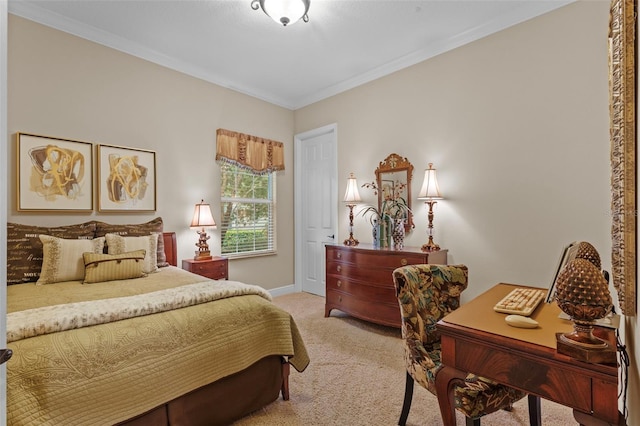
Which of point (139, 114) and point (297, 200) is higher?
point (139, 114)

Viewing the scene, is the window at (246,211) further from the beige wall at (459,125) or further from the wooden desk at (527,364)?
the wooden desk at (527,364)

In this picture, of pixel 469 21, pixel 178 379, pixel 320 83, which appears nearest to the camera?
pixel 178 379

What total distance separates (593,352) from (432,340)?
39.7 inches

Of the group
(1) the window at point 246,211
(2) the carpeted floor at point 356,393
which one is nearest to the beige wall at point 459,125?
(1) the window at point 246,211

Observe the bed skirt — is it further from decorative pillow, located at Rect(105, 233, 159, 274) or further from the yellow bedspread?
decorative pillow, located at Rect(105, 233, 159, 274)

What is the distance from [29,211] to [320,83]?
3.45 m

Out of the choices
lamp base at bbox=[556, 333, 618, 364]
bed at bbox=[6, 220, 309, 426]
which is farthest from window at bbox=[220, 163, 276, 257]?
lamp base at bbox=[556, 333, 618, 364]

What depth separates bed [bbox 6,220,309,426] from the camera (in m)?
1.24

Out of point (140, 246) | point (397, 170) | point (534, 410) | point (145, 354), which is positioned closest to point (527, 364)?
point (534, 410)

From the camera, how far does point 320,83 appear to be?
4219 millimetres

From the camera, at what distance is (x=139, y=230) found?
122 inches

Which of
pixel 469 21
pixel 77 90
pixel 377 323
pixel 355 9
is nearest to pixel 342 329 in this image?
pixel 377 323

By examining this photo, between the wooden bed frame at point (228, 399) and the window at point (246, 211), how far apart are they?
2.37m

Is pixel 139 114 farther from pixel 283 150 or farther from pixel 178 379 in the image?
pixel 178 379
